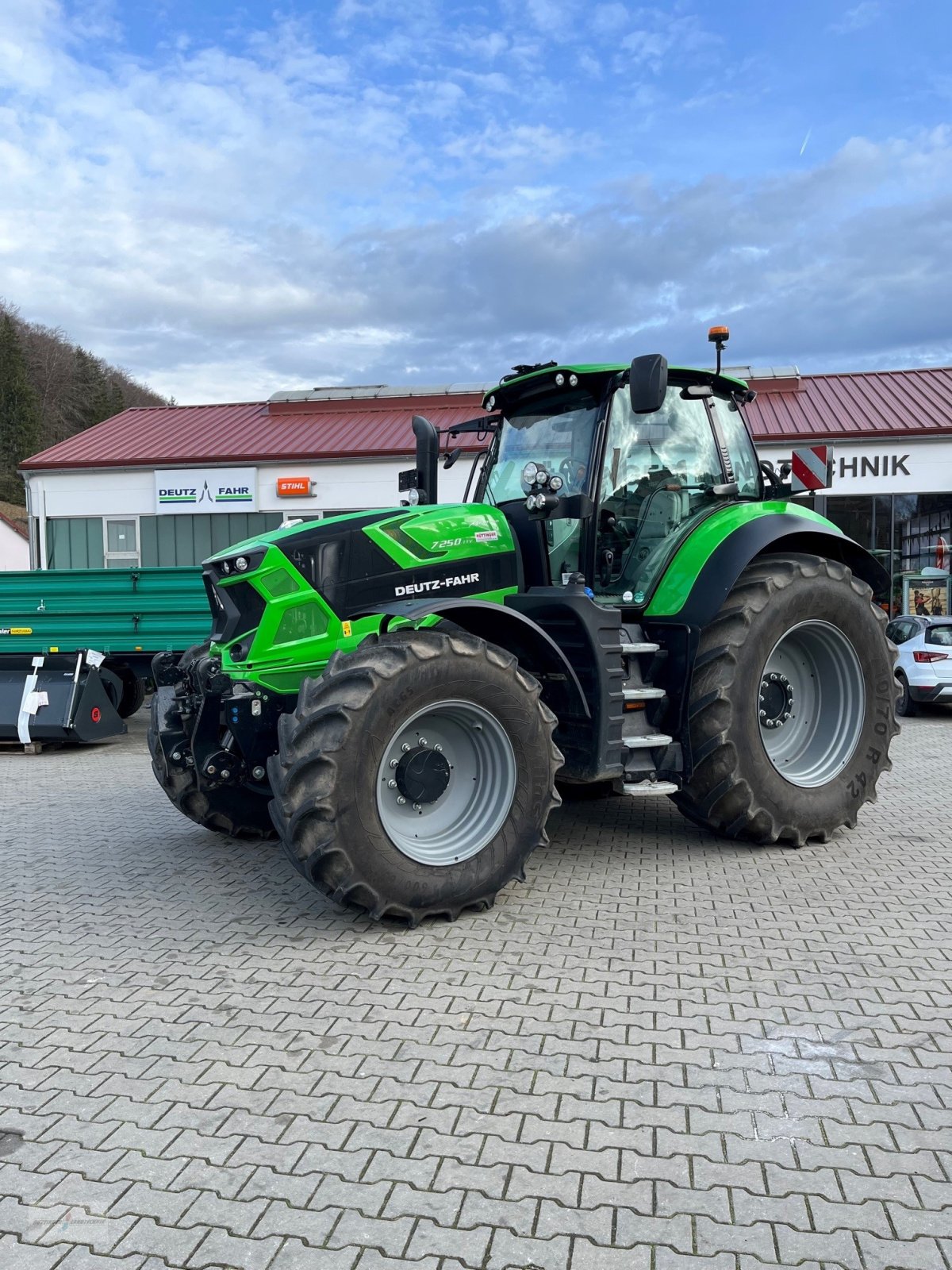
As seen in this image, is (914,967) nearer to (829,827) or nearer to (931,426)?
(829,827)

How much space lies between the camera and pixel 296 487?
2073cm

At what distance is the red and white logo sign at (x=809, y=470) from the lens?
22.6 ft

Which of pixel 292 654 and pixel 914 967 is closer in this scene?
pixel 914 967

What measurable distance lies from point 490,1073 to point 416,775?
1660 mm

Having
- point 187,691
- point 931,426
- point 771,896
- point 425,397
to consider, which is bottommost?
point 771,896

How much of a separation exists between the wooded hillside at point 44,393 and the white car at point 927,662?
2043 inches

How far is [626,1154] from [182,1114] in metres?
1.30

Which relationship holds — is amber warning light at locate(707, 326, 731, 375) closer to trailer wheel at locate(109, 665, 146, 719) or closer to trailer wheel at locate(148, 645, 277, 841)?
trailer wheel at locate(148, 645, 277, 841)

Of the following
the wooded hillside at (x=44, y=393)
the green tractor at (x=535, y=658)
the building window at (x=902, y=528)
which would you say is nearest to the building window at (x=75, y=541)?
the building window at (x=902, y=528)

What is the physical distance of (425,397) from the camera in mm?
22375

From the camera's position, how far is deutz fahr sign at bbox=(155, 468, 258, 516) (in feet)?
69.1

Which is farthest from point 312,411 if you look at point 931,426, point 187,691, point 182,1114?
point 182,1114

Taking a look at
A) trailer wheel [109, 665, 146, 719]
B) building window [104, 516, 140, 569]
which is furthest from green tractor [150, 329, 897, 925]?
building window [104, 516, 140, 569]

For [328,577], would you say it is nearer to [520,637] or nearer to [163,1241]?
[520,637]
